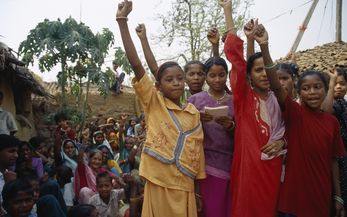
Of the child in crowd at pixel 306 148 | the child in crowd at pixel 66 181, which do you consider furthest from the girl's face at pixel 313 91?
the child in crowd at pixel 66 181

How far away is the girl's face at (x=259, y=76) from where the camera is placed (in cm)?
254

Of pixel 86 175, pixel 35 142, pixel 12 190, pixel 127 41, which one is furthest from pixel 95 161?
pixel 127 41

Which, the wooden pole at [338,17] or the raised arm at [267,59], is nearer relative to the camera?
the raised arm at [267,59]

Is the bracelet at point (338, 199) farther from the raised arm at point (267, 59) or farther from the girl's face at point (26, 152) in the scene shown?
the girl's face at point (26, 152)

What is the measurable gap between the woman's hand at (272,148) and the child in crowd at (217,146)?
31 centimetres

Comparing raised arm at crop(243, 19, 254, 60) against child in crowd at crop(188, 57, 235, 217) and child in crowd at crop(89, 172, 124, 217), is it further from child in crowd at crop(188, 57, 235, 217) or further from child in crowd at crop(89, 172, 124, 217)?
child in crowd at crop(89, 172, 124, 217)

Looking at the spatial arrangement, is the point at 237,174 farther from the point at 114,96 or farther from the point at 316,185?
the point at 114,96

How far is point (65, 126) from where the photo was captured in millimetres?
7031

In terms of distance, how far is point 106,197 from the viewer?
444cm

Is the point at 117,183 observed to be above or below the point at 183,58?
below

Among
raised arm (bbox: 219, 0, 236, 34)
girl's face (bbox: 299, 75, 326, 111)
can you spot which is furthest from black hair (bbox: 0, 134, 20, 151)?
girl's face (bbox: 299, 75, 326, 111)

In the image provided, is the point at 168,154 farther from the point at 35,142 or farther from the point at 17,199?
the point at 35,142

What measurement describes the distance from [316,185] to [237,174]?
54cm

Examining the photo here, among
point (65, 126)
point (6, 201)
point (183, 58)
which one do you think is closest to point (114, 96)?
point (183, 58)
